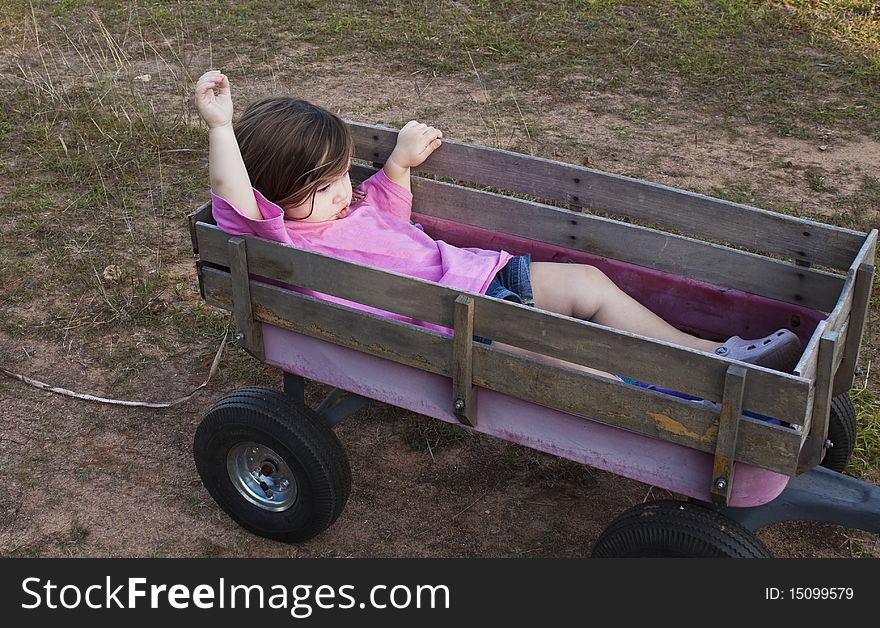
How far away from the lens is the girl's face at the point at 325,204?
3.08 metres

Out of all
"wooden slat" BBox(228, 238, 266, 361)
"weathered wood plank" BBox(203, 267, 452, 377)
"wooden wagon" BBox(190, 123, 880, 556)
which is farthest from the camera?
"wooden slat" BBox(228, 238, 266, 361)

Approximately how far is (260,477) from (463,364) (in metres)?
0.87

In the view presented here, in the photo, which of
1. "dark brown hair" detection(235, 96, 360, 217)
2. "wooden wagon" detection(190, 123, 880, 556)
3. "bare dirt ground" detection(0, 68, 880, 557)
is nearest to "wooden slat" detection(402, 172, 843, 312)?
"wooden wagon" detection(190, 123, 880, 556)

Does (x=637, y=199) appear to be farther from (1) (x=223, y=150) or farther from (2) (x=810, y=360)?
(1) (x=223, y=150)

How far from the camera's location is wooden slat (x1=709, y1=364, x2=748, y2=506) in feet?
7.30

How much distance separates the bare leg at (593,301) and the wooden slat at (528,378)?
62cm

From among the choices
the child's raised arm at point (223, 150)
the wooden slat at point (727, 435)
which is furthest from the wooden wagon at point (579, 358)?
the child's raised arm at point (223, 150)

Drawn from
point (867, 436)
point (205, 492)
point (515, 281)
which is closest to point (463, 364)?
point (515, 281)

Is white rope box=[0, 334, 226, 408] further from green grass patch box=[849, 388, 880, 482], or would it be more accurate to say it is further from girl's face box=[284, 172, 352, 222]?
green grass patch box=[849, 388, 880, 482]

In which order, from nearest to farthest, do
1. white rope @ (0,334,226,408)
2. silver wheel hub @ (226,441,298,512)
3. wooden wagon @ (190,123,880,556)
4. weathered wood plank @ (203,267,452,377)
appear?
wooden wagon @ (190,123,880,556), weathered wood plank @ (203,267,452,377), silver wheel hub @ (226,441,298,512), white rope @ (0,334,226,408)

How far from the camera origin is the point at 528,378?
2.49 m

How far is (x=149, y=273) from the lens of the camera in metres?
4.50

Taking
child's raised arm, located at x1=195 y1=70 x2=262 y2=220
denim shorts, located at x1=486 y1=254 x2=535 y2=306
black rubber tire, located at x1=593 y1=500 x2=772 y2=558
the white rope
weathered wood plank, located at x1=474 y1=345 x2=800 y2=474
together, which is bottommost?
the white rope

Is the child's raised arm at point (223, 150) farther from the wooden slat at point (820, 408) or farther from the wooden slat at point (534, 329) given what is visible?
the wooden slat at point (820, 408)
